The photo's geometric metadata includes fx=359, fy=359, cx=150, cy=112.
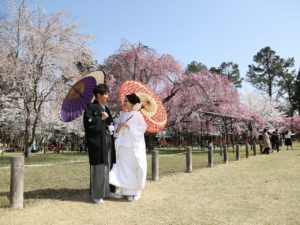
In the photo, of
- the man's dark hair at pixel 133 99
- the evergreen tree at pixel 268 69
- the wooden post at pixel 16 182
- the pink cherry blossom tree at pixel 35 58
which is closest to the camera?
the wooden post at pixel 16 182

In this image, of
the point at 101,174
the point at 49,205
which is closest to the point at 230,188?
the point at 101,174

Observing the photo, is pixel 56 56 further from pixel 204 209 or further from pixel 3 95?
pixel 204 209

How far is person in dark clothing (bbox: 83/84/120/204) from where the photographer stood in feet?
20.6

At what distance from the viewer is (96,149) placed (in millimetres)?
6273

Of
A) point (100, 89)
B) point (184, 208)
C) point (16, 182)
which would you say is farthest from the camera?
point (100, 89)

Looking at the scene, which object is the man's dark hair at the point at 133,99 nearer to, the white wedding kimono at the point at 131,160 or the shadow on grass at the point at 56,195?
the white wedding kimono at the point at 131,160

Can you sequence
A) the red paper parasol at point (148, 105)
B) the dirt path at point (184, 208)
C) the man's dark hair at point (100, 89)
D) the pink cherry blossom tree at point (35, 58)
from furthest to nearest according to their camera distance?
the pink cherry blossom tree at point (35, 58)
the red paper parasol at point (148, 105)
the man's dark hair at point (100, 89)
the dirt path at point (184, 208)

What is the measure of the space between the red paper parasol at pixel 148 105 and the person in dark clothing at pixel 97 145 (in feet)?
2.28

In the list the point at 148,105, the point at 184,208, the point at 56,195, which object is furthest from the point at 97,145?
the point at 184,208

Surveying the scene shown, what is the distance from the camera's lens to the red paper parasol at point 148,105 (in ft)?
23.0

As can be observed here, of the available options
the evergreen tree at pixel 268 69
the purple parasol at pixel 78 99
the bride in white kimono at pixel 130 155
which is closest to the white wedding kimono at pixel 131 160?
the bride in white kimono at pixel 130 155

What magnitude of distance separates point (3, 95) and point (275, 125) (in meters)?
36.8

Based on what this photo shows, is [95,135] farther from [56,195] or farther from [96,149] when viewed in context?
[56,195]

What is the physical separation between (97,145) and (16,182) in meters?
1.44
